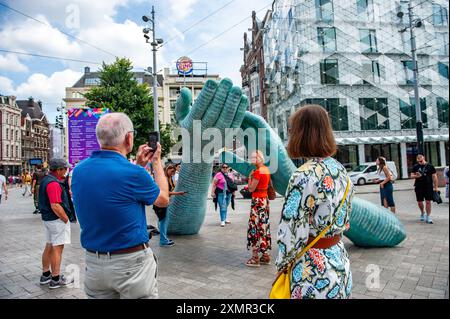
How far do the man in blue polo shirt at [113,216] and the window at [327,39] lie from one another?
16254 millimetres

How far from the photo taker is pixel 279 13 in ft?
54.9

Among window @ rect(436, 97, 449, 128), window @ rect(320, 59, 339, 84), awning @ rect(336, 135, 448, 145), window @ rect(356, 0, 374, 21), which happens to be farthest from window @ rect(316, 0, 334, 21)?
window @ rect(436, 97, 449, 128)

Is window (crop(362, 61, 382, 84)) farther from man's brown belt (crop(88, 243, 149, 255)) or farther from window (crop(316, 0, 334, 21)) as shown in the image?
man's brown belt (crop(88, 243, 149, 255))

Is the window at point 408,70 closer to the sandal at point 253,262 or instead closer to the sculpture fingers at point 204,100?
the sculpture fingers at point 204,100

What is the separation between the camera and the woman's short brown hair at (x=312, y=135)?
4.86 feet

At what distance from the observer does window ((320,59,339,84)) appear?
1652 cm

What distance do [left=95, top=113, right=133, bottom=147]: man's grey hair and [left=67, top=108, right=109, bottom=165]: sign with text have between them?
21.8ft

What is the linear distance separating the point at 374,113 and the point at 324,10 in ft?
22.4

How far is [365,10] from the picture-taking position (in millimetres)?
14016

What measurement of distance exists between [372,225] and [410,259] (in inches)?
26.4

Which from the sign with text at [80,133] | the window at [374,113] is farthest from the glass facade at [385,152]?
the sign with text at [80,133]

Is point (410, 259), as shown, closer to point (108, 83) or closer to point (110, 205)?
point (110, 205)
